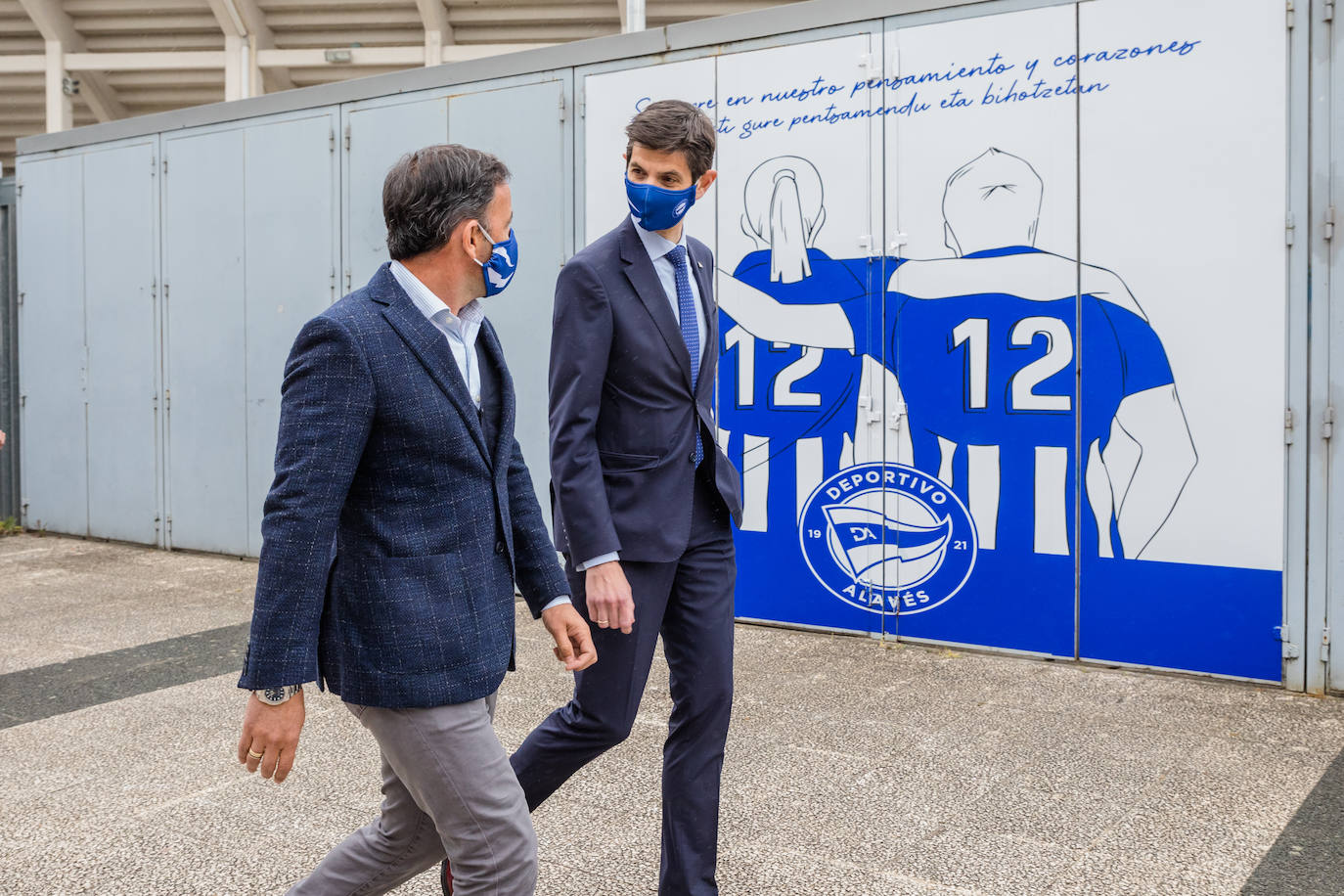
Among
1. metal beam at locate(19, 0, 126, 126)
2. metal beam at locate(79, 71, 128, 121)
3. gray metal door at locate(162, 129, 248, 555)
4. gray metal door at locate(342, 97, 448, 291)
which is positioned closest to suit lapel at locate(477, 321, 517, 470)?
gray metal door at locate(342, 97, 448, 291)

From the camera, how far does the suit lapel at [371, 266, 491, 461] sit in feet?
Answer: 6.81

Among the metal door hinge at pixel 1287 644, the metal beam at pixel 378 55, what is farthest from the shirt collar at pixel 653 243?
the metal beam at pixel 378 55

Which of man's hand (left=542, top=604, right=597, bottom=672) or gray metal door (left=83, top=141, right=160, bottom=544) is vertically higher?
gray metal door (left=83, top=141, right=160, bottom=544)

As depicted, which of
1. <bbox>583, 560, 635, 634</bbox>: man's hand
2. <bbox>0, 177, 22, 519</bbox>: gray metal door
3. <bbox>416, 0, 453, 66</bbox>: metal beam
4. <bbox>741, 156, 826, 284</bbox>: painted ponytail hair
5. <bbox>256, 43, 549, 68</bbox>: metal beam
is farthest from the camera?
<bbox>256, 43, 549, 68</bbox>: metal beam

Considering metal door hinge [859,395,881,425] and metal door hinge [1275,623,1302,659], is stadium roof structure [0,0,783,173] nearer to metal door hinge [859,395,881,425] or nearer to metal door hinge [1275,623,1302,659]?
metal door hinge [859,395,881,425]

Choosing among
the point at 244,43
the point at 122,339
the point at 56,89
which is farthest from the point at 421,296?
the point at 56,89

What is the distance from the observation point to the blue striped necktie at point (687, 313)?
9.68 ft

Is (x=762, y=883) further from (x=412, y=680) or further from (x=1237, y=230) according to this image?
(x=1237, y=230)

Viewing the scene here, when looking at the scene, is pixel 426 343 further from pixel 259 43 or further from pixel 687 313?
pixel 259 43

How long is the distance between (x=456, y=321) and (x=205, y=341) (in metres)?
7.26

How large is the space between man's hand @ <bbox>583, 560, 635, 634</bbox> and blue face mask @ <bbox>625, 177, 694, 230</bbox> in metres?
0.82

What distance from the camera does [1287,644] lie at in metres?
5.09

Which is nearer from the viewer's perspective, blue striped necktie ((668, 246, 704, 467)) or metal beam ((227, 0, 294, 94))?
blue striped necktie ((668, 246, 704, 467))

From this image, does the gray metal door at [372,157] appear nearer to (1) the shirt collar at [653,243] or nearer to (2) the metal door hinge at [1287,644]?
(1) the shirt collar at [653,243]
